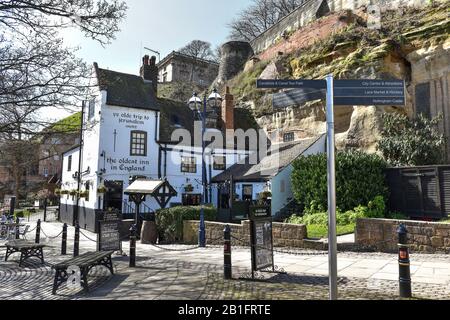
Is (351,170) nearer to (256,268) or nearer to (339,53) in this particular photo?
(256,268)

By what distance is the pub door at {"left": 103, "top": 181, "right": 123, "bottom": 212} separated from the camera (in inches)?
835

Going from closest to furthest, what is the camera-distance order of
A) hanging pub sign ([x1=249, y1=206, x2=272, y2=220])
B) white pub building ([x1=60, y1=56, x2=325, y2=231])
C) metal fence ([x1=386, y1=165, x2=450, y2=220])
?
hanging pub sign ([x1=249, y1=206, x2=272, y2=220]) < metal fence ([x1=386, y1=165, x2=450, y2=220]) < white pub building ([x1=60, y1=56, x2=325, y2=231])

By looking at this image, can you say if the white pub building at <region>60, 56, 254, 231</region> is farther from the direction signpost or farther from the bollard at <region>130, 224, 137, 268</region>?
the direction signpost

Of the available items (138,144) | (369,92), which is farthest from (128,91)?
(369,92)

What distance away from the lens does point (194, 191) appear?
80.5 feet

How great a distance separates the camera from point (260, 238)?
832cm

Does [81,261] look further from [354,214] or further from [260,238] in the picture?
[354,214]

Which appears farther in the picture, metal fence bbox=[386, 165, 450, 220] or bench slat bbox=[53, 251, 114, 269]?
metal fence bbox=[386, 165, 450, 220]

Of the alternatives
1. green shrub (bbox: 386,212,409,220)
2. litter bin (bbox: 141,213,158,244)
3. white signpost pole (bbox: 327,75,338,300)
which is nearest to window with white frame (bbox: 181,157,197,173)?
litter bin (bbox: 141,213,158,244)

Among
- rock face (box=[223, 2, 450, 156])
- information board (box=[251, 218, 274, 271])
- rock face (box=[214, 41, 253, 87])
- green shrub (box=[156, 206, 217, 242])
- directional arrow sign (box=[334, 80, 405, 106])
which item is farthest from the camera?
rock face (box=[214, 41, 253, 87])

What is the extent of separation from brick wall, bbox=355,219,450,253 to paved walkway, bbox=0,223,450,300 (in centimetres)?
43

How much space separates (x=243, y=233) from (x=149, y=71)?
18.2 m

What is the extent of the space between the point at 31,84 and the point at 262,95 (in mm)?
25785

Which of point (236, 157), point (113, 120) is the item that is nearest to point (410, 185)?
point (236, 157)
